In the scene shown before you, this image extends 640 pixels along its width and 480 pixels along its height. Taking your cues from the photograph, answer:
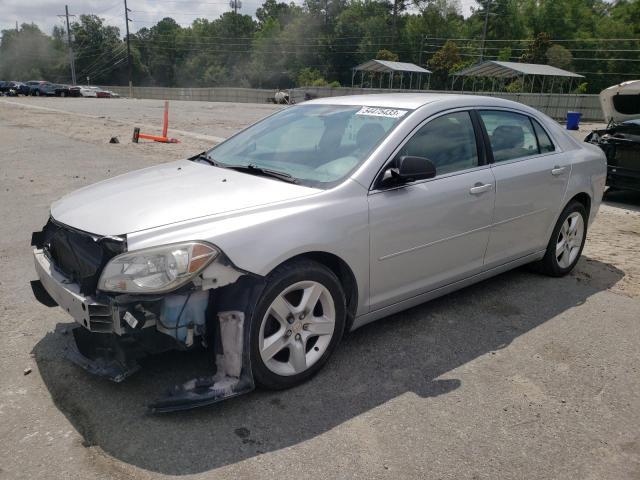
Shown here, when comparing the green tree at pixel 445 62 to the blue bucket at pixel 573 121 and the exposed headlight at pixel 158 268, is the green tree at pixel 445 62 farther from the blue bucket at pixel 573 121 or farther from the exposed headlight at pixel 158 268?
the exposed headlight at pixel 158 268

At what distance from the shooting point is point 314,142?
12.8ft

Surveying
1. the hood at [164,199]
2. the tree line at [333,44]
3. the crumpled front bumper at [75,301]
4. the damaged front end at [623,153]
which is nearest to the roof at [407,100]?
the hood at [164,199]

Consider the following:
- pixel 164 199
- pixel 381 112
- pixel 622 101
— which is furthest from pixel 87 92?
pixel 164 199

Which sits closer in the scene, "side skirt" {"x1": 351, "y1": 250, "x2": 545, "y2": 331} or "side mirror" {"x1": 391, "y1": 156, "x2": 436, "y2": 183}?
"side mirror" {"x1": 391, "y1": 156, "x2": 436, "y2": 183}

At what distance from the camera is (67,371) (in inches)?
132

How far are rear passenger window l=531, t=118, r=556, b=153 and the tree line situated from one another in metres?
53.5

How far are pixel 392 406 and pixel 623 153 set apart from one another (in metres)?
7.67

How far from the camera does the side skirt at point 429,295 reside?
142 inches

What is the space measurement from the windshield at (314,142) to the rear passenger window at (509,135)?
3.06 feet

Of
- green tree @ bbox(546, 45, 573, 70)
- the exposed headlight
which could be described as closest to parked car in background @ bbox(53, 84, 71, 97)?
green tree @ bbox(546, 45, 573, 70)

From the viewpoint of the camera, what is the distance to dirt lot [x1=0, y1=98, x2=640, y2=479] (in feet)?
8.64

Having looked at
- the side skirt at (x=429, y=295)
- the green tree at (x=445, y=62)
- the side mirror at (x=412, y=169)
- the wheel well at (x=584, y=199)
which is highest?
the green tree at (x=445, y=62)

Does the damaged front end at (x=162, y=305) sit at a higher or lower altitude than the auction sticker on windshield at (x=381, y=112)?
lower

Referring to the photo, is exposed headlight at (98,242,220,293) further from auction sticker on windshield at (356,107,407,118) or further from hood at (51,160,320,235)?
auction sticker on windshield at (356,107,407,118)
